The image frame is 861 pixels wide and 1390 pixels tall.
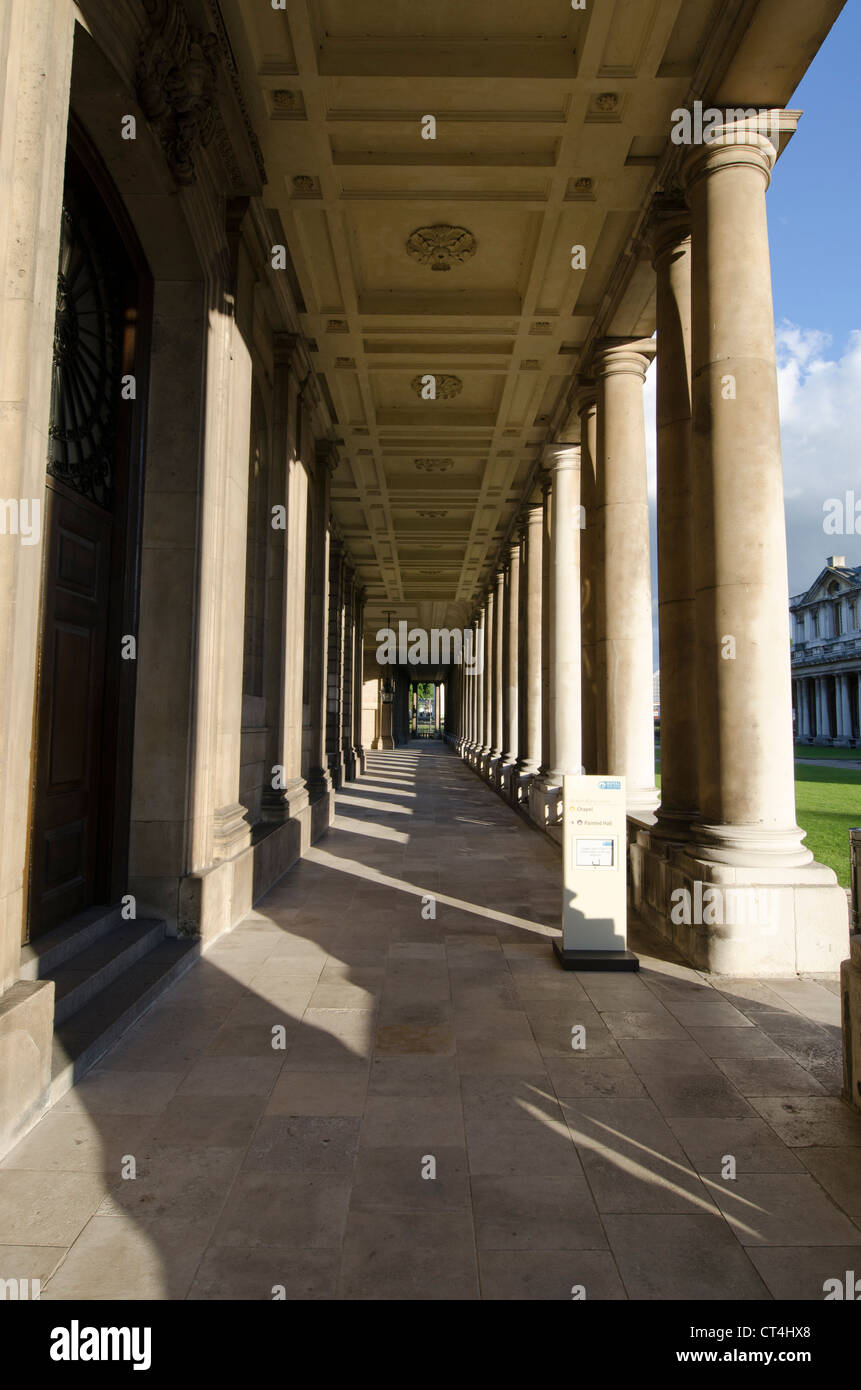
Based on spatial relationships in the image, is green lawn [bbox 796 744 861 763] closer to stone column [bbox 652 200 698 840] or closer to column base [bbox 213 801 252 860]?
stone column [bbox 652 200 698 840]

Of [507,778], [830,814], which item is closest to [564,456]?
[507,778]

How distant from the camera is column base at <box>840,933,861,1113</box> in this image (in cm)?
455

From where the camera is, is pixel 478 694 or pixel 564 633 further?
pixel 478 694

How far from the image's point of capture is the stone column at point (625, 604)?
40.2ft

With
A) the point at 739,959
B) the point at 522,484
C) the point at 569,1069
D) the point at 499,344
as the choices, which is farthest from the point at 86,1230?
the point at 522,484

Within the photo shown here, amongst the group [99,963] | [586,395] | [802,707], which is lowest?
[99,963]

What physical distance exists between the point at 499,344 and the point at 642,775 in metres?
8.48

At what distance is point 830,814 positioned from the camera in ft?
63.2

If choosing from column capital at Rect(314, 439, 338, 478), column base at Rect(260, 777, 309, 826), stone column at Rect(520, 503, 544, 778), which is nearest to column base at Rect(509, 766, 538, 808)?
stone column at Rect(520, 503, 544, 778)

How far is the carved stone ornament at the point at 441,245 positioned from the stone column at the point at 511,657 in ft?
42.5

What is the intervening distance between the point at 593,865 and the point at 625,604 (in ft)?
19.7

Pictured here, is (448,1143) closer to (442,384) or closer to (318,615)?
(318,615)

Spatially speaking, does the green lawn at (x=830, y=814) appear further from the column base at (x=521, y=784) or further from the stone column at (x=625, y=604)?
the column base at (x=521, y=784)

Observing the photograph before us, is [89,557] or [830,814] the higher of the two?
[89,557]
